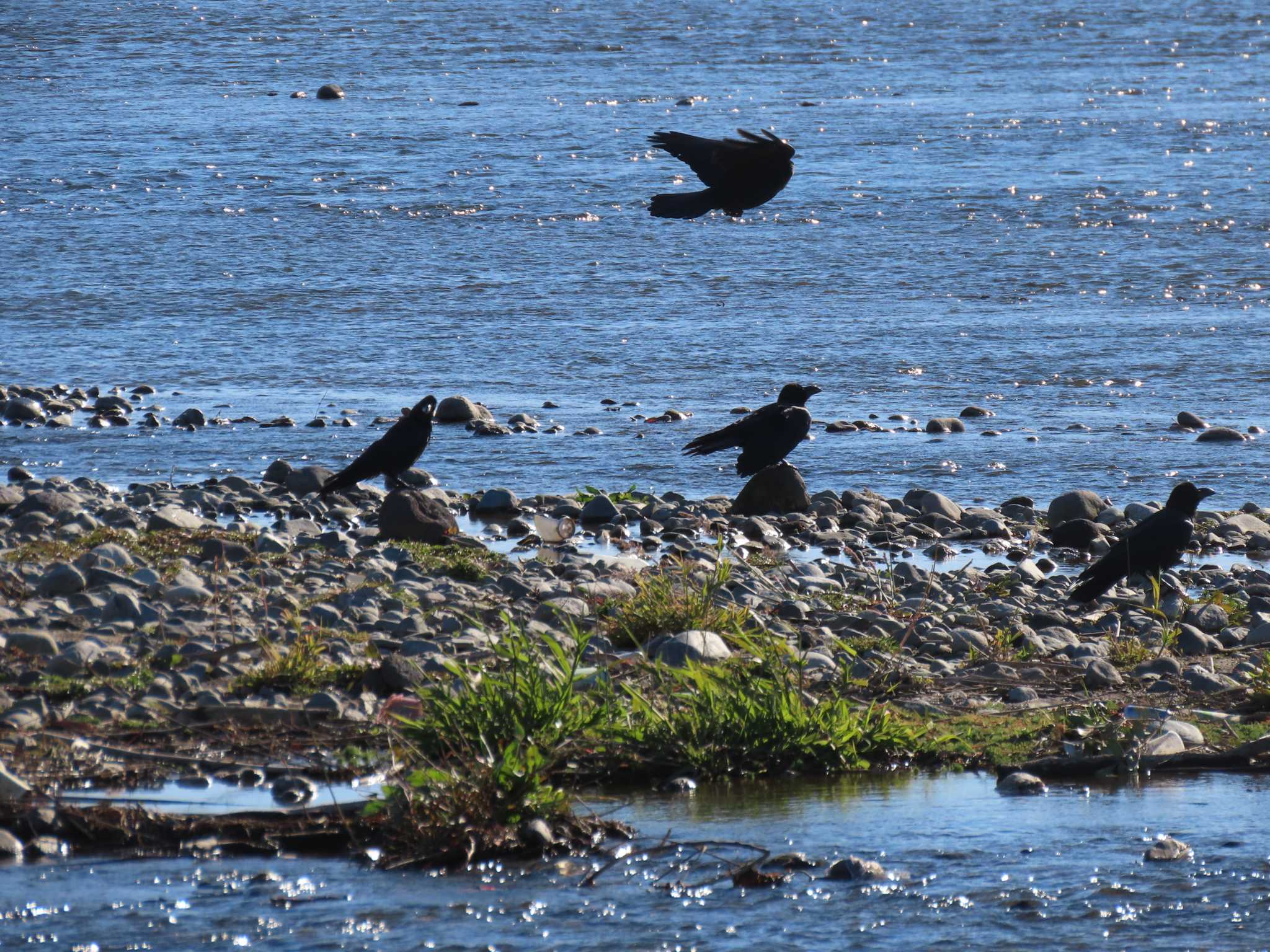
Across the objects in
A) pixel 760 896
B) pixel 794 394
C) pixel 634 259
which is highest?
pixel 634 259

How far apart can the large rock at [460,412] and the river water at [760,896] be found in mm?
7560

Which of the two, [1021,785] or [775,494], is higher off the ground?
[775,494]

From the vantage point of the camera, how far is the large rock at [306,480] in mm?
10266

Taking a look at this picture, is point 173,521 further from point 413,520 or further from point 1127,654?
point 1127,654

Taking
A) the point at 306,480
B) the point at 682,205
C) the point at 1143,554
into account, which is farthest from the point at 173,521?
the point at 1143,554

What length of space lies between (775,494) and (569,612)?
328 cm

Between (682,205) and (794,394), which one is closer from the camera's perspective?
(682,205)

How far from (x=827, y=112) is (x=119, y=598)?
23.9m

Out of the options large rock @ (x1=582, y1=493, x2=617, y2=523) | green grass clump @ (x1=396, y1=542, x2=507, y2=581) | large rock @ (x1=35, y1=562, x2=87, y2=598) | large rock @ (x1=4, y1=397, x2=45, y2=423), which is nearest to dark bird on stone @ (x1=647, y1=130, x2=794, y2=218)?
green grass clump @ (x1=396, y1=542, x2=507, y2=581)

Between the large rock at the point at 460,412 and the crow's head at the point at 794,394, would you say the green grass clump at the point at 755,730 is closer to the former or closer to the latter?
the crow's head at the point at 794,394

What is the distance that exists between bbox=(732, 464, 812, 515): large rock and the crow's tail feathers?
2331 mm

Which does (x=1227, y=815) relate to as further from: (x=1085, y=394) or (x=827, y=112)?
(x=827, y=112)

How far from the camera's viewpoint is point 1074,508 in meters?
9.98

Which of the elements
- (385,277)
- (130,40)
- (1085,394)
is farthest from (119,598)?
(130,40)
